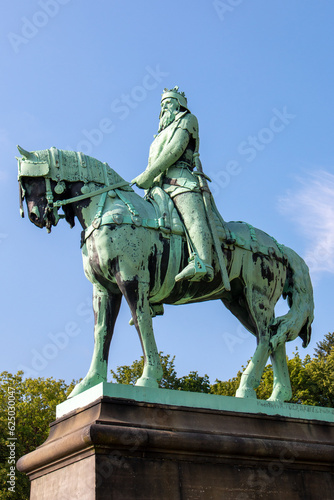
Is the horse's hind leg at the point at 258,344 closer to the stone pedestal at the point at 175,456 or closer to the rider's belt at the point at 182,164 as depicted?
the stone pedestal at the point at 175,456

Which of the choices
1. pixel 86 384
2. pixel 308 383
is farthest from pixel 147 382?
pixel 308 383

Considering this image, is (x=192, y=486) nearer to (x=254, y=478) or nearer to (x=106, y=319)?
(x=254, y=478)

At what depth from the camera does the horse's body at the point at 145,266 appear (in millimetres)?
9219

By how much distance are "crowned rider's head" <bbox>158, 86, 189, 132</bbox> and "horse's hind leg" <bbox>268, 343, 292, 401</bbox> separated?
4.17 meters

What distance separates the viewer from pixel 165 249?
9680 millimetres

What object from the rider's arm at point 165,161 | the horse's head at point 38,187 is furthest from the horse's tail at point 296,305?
the horse's head at point 38,187

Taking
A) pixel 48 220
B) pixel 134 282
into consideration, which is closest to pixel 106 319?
pixel 134 282

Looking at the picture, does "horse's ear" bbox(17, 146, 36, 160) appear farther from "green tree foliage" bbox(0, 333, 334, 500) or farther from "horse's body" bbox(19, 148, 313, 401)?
"green tree foliage" bbox(0, 333, 334, 500)

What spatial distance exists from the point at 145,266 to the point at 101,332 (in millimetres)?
1136

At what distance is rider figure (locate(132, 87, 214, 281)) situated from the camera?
9.76m

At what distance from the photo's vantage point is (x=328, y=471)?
9133 millimetres

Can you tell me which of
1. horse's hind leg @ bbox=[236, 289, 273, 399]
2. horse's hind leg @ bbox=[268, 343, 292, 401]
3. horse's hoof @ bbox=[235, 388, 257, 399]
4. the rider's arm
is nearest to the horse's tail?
horse's hind leg @ bbox=[236, 289, 273, 399]

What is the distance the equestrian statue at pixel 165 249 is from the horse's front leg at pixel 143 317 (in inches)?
0.5

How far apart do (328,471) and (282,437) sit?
2.66 feet
